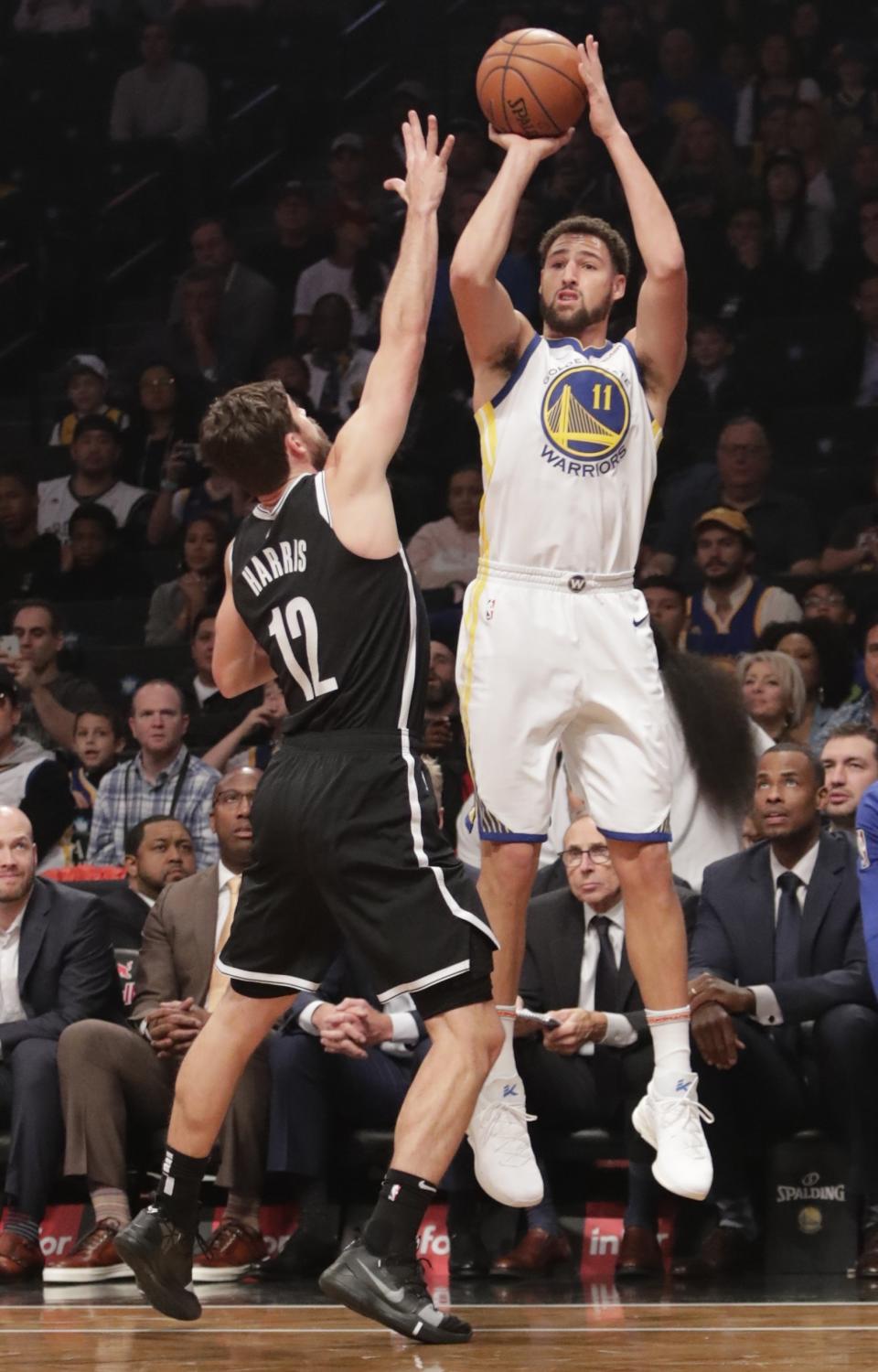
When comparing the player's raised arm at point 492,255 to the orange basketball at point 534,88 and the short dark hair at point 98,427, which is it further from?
the short dark hair at point 98,427

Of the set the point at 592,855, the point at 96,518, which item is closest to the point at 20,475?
the point at 96,518

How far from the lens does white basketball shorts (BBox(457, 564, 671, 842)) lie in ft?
17.6

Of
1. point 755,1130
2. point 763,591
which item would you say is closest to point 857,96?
point 763,591

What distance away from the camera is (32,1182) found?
684 cm

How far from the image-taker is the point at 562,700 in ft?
17.6

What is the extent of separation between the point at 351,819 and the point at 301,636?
463 mm

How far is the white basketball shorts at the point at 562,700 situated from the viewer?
537cm

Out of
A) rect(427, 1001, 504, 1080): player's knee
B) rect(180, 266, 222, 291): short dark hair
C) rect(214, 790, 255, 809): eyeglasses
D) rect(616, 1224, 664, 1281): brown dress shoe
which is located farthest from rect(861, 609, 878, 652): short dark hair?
rect(180, 266, 222, 291): short dark hair

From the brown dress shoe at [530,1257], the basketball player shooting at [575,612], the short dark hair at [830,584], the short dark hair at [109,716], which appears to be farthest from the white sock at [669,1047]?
the short dark hair at [109,716]

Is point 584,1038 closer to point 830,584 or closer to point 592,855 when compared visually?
point 592,855

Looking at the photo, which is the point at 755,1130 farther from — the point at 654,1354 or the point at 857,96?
the point at 857,96

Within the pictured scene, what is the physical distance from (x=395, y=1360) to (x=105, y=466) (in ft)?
28.2

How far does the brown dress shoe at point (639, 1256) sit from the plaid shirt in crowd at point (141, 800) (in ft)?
10.5

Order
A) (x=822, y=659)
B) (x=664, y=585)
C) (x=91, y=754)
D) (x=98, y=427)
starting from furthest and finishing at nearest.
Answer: (x=98, y=427)
(x=91, y=754)
(x=664, y=585)
(x=822, y=659)
